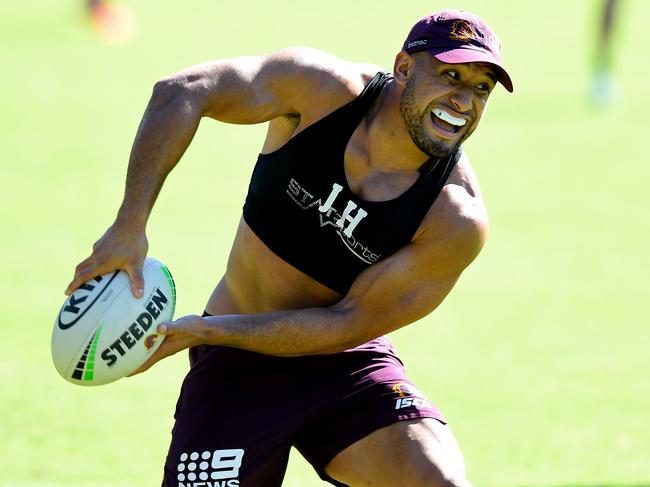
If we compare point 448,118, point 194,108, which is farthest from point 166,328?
point 448,118

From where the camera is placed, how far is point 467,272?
11.7m

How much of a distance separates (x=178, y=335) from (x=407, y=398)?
3.64 ft

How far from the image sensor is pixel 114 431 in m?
8.08

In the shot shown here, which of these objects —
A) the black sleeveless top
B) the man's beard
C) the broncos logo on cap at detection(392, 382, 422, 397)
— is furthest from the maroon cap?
the broncos logo on cap at detection(392, 382, 422, 397)

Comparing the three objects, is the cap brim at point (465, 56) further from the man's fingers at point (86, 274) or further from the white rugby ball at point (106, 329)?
the man's fingers at point (86, 274)

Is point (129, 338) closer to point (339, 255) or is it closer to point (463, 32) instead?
point (339, 255)

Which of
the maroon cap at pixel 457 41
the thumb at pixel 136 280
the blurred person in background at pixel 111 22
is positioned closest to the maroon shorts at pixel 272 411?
the thumb at pixel 136 280

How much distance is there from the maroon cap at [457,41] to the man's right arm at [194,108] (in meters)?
0.37

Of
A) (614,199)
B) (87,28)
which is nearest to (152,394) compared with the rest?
(614,199)

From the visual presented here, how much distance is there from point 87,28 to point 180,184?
9.45 meters

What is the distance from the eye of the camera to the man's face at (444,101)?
5.23 meters

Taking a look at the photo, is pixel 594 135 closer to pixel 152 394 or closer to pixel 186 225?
pixel 186 225

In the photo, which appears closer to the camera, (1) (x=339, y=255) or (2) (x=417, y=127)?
(2) (x=417, y=127)

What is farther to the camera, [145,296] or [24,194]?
[24,194]
